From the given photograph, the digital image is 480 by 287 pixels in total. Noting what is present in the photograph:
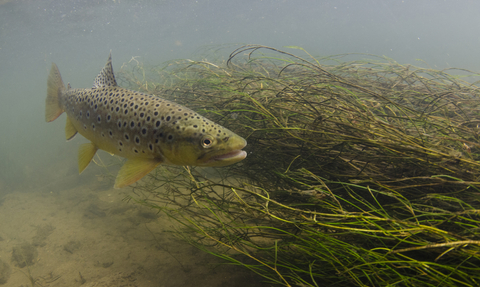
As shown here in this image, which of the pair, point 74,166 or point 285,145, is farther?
point 74,166

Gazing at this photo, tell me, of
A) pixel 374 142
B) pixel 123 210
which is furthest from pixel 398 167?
pixel 123 210

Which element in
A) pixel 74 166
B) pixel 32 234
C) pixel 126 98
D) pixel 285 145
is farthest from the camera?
pixel 74 166

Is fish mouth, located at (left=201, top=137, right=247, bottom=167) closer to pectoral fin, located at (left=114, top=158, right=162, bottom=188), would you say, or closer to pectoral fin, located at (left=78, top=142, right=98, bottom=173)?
pectoral fin, located at (left=114, top=158, right=162, bottom=188)

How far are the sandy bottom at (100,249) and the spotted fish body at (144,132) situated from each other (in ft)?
3.28

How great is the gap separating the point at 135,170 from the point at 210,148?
0.98 meters

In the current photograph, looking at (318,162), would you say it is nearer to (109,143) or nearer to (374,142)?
(374,142)

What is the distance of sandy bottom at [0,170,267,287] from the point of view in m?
3.12

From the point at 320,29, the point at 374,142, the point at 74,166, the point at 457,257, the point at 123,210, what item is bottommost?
the point at 74,166

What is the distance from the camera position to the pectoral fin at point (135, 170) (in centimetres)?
250

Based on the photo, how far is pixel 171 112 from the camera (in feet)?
8.77

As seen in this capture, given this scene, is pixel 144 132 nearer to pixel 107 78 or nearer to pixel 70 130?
pixel 107 78

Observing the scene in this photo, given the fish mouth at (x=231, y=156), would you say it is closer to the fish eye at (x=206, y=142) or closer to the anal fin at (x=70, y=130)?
the fish eye at (x=206, y=142)

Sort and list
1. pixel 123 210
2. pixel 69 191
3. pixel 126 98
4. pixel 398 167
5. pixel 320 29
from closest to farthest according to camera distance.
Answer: pixel 398 167 < pixel 126 98 < pixel 123 210 < pixel 69 191 < pixel 320 29

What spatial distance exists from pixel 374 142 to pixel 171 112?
2403mm
